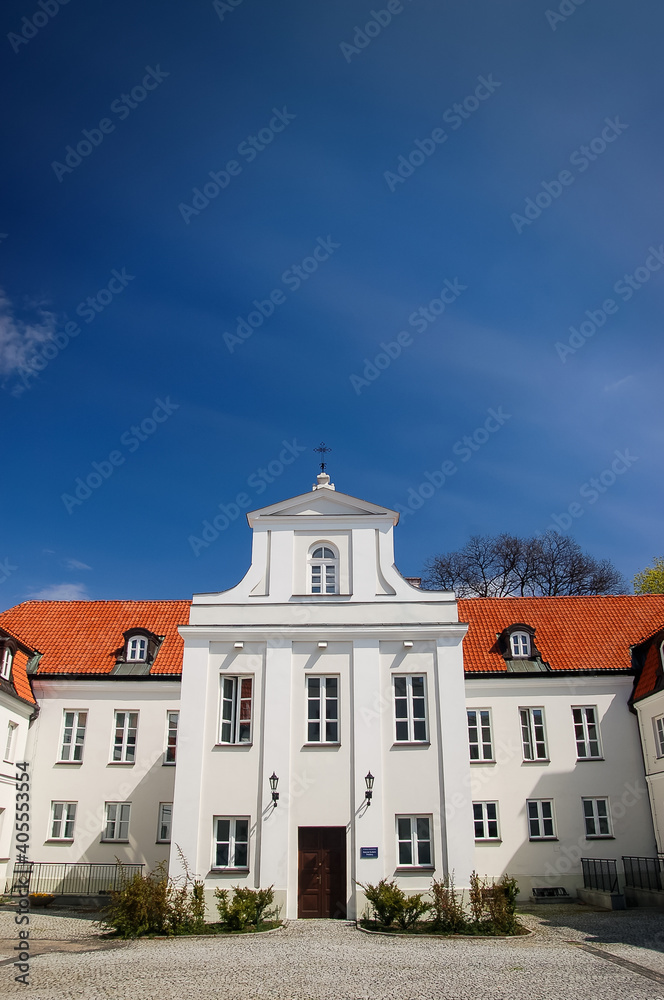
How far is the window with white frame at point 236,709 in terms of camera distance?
70.8ft

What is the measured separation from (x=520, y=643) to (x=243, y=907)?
1431cm

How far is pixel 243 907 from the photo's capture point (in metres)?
17.8

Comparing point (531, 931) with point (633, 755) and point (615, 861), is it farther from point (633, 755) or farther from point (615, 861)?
point (633, 755)

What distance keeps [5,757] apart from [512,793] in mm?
17009

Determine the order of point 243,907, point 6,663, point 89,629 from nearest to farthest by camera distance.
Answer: point 243,907 < point 6,663 < point 89,629

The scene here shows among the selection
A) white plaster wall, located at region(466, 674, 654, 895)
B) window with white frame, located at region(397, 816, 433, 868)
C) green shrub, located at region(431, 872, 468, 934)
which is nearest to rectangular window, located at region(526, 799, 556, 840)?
white plaster wall, located at region(466, 674, 654, 895)

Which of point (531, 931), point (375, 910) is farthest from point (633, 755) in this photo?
point (375, 910)

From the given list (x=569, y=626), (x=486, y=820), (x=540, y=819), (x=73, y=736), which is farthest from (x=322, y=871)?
(x=569, y=626)

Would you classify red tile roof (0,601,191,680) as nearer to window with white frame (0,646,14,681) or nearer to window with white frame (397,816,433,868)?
window with white frame (0,646,14,681)

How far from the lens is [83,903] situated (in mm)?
23984

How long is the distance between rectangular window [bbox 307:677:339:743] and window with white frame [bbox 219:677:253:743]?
175 cm

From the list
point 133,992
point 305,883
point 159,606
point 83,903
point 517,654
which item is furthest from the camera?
point 159,606

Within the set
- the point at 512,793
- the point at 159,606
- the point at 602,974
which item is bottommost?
the point at 602,974

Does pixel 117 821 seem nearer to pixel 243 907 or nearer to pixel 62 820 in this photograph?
pixel 62 820
